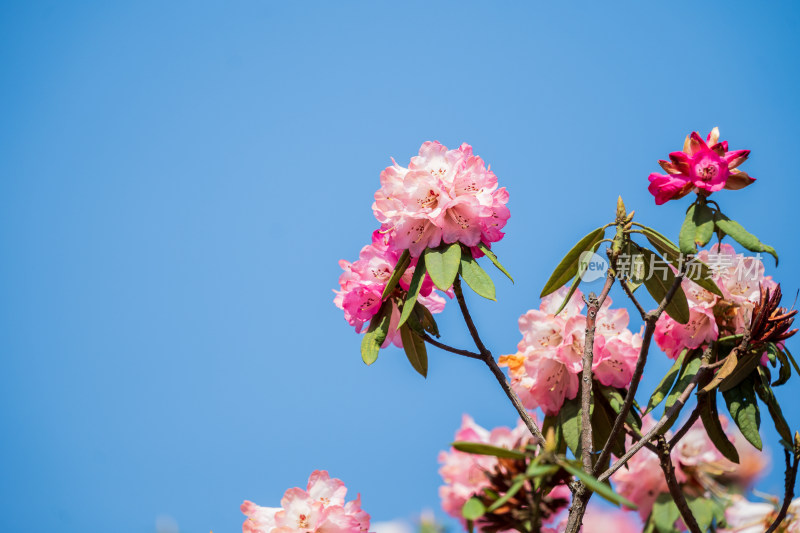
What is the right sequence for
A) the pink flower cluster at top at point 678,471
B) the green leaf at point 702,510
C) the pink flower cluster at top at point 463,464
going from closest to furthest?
the green leaf at point 702,510 < the pink flower cluster at top at point 463,464 < the pink flower cluster at top at point 678,471

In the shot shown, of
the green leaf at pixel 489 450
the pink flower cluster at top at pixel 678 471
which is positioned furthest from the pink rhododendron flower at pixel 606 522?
the green leaf at pixel 489 450

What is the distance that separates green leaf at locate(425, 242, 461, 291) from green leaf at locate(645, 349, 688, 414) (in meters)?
0.70

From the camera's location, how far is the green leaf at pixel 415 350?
6.99ft

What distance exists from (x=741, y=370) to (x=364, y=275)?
3.48 ft

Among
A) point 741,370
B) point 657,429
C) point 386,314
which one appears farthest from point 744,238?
point 386,314

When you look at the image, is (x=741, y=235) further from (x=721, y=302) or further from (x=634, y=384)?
(x=634, y=384)

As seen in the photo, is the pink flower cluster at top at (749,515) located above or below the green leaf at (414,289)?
below

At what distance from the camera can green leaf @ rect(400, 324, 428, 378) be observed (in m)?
2.13

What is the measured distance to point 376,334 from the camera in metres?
2.03

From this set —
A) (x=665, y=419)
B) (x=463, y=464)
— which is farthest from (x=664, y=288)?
(x=463, y=464)

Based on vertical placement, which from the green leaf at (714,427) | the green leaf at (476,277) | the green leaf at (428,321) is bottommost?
the green leaf at (714,427)

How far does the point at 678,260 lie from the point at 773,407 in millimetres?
538

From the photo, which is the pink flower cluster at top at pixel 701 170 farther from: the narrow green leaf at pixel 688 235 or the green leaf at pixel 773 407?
the green leaf at pixel 773 407

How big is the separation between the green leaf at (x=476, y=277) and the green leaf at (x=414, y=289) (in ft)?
0.35
